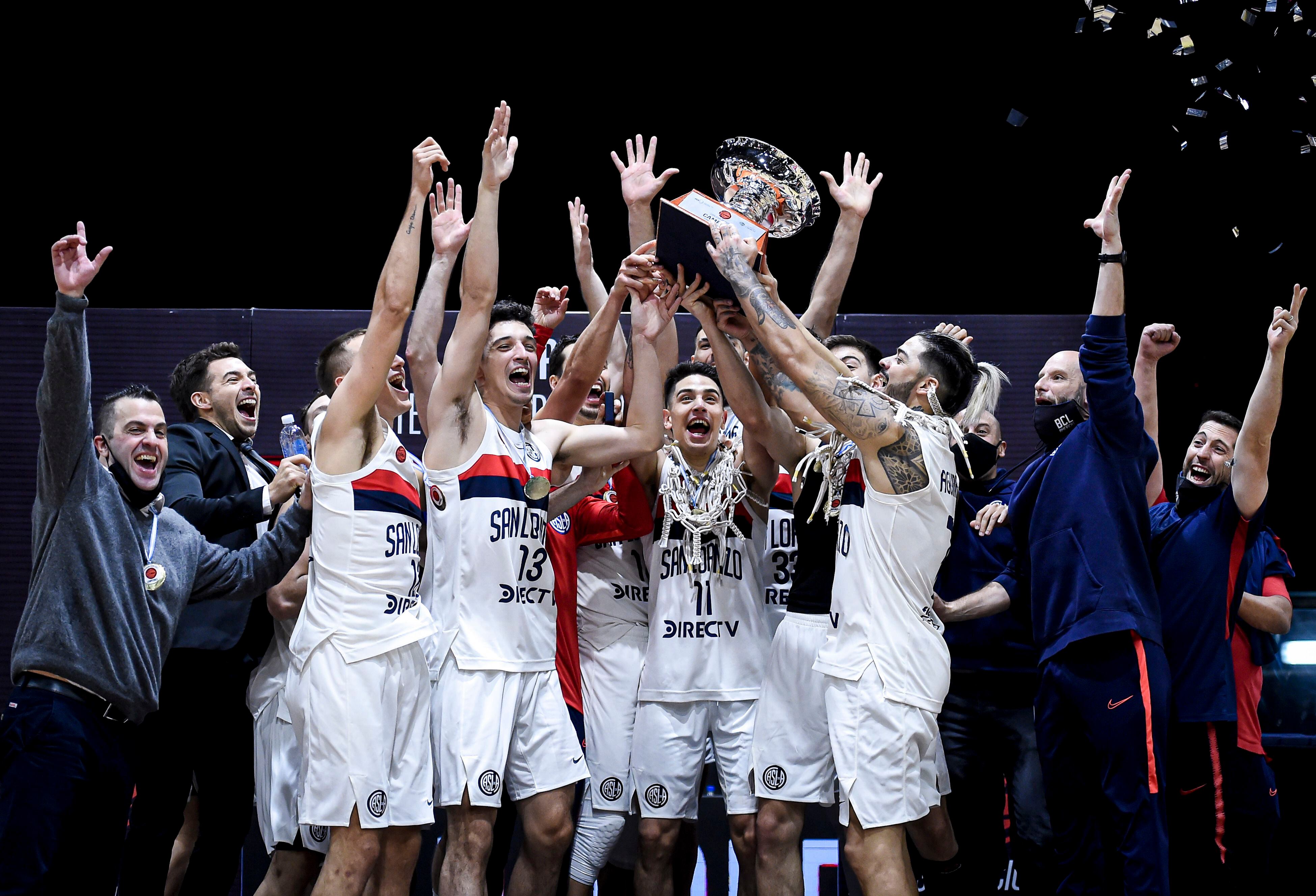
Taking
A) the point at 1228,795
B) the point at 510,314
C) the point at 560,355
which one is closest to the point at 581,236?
the point at 560,355

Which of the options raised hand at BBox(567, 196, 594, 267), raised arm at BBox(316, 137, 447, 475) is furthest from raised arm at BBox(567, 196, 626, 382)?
raised arm at BBox(316, 137, 447, 475)

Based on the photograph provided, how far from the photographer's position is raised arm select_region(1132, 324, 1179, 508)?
4586 mm

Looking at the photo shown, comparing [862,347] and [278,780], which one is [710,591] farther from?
[278,780]

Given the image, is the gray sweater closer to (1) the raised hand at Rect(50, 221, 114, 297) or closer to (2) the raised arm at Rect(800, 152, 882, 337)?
(1) the raised hand at Rect(50, 221, 114, 297)

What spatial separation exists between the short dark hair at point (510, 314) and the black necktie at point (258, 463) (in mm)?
1321

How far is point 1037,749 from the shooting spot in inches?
173

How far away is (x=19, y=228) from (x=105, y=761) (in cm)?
489

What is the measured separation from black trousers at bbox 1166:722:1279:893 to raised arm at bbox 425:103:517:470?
3.06 metres

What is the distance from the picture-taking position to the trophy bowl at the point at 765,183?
4.45m

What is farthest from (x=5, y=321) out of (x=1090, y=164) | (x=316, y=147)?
(x=1090, y=164)

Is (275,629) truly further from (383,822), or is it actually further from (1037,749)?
(1037,749)

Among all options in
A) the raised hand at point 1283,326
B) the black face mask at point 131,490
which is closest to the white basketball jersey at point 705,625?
the black face mask at point 131,490

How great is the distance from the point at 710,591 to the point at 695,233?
4.82 feet

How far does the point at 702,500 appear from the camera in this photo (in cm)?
459
